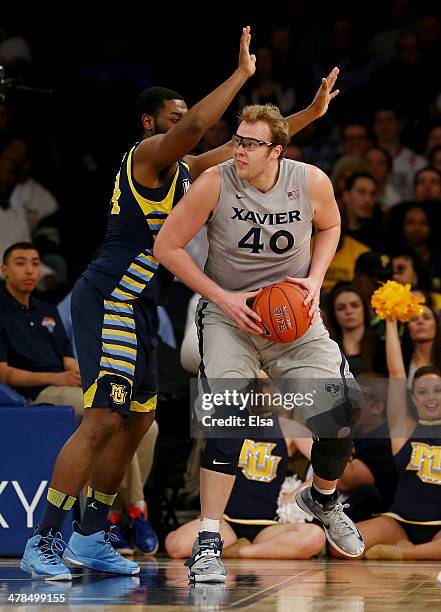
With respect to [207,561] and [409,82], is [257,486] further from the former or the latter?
[409,82]

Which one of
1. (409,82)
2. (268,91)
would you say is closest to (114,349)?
(268,91)

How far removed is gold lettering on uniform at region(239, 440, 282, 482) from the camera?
742cm

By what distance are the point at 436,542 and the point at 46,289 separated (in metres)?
3.79

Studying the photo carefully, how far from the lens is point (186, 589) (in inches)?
206

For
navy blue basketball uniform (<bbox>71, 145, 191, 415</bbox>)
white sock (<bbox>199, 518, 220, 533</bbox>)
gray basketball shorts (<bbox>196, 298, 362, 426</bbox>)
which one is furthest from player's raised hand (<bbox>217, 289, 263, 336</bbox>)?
white sock (<bbox>199, 518, 220, 533</bbox>)

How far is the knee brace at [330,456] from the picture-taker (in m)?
5.64

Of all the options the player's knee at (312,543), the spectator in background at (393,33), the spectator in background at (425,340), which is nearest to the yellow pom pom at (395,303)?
the spectator in background at (425,340)

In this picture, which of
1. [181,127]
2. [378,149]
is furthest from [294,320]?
[378,149]

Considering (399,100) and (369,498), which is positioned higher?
(399,100)

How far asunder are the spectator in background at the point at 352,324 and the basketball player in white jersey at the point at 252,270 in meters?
2.24

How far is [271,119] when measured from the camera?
18.0ft

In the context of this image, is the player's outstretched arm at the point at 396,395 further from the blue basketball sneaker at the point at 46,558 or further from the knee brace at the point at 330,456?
the blue basketball sneaker at the point at 46,558

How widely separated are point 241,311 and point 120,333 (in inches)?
23.8

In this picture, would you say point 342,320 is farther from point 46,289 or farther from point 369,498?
point 46,289
